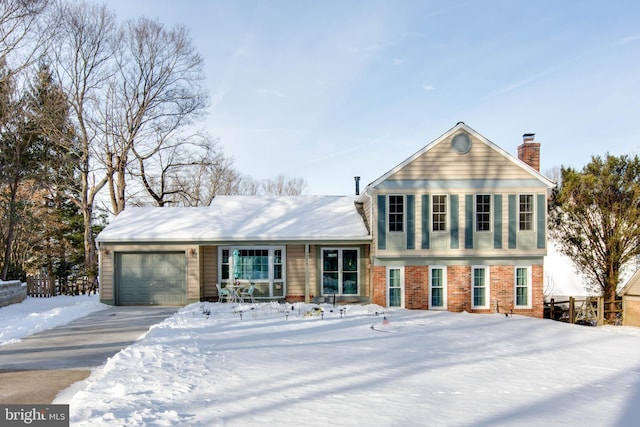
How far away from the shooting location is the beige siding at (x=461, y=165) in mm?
15695

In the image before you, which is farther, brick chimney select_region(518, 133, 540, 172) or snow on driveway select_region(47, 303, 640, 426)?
brick chimney select_region(518, 133, 540, 172)

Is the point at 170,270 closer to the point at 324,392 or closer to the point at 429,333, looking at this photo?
the point at 429,333

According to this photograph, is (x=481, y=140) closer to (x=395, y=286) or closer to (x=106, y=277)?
(x=395, y=286)

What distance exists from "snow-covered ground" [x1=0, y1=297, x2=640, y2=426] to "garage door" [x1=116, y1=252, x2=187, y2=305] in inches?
168

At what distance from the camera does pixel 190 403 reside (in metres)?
5.52

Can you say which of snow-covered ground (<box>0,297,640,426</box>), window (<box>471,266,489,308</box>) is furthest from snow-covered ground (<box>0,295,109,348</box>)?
window (<box>471,266,489,308</box>)

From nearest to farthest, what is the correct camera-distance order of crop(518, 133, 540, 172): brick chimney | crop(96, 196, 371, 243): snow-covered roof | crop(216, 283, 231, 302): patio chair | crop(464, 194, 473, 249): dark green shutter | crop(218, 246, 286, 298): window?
crop(216, 283, 231, 302): patio chair → crop(464, 194, 473, 249): dark green shutter → crop(96, 196, 371, 243): snow-covered roof → crop(218, 246, 286, 298): window → crop(518, 133, 540, 172): brick chimney

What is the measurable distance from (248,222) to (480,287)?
9267 millimetres

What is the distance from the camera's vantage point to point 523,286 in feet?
52.0

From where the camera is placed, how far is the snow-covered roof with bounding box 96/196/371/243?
52.4 feet

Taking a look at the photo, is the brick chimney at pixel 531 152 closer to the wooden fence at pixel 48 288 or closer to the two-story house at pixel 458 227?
the two-story house at pixel 458 227

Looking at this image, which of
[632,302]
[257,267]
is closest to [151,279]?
[257,267]

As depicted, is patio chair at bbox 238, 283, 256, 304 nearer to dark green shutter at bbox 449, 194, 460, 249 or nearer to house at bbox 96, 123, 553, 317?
house at bbox 96, 123, 553, 317

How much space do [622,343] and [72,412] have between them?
1303 centimetres
